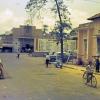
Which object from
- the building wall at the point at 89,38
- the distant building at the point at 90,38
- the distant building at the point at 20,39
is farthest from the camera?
the distant building at the point at 20,39

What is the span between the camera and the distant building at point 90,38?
48.2 meters

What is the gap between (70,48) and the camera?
9138 cm

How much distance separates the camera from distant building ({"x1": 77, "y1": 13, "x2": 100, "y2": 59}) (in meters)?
48.2

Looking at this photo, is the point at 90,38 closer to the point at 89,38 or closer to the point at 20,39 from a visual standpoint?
the point at 89,38

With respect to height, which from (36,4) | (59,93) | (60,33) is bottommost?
(59,93)

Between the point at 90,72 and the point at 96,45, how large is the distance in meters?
23.0

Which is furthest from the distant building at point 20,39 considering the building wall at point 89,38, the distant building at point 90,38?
the distant building at point 90,38

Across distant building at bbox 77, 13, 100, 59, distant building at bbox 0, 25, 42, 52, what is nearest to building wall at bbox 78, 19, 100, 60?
distant building at bbox 77, 13, 100, 59

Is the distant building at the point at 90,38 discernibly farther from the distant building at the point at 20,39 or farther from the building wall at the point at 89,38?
the distant building at the point at 20,39

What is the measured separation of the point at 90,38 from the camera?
167 feet

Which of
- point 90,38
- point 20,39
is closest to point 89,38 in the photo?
point 90,38

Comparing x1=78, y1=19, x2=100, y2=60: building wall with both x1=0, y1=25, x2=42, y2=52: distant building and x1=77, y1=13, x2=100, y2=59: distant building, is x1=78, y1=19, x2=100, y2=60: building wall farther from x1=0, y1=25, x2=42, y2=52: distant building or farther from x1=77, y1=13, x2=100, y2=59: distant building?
x1=0, y1=25, x2=42, y2=52: distant building

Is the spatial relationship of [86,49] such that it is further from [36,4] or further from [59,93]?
[59,93]

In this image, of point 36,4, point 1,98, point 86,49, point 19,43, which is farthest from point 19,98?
point 19,43
